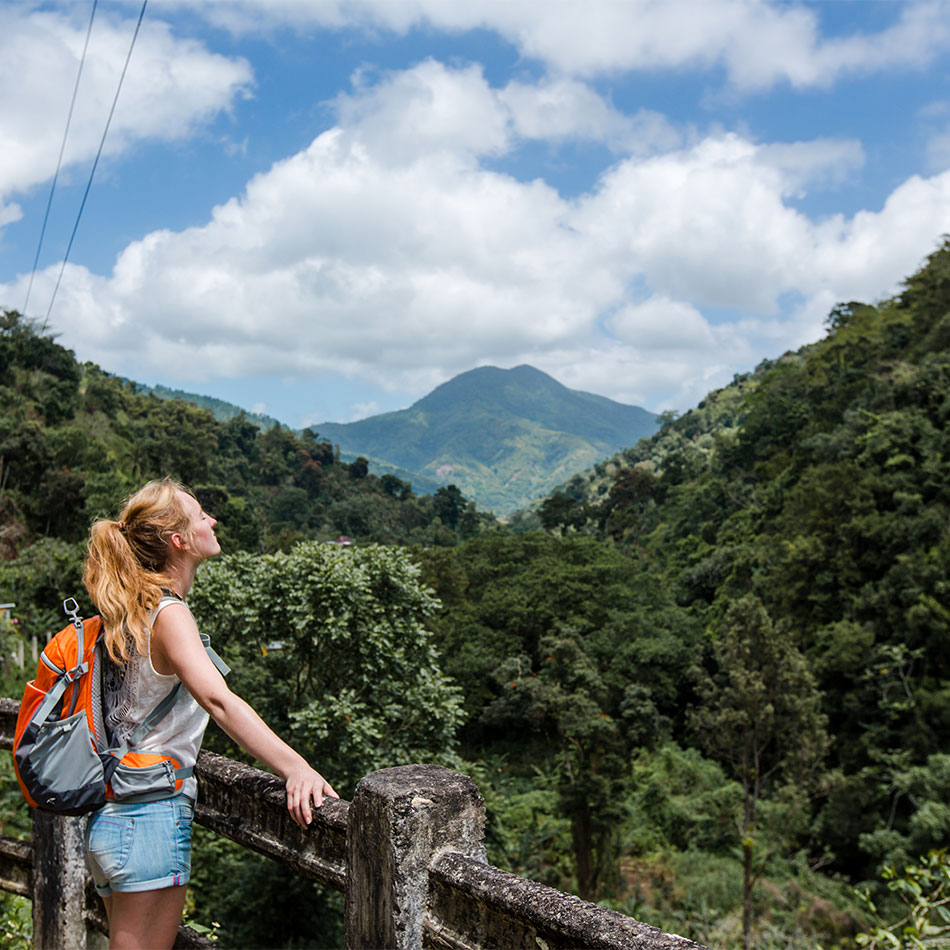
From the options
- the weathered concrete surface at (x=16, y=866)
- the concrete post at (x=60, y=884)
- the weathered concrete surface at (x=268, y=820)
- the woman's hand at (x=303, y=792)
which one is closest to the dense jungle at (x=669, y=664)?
the weathered concrete surface at (x=16, y=866)

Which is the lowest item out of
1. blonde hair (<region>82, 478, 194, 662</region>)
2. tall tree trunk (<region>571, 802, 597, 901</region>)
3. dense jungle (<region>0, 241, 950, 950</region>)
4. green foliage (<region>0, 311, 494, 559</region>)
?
tall tree trunk (<region>571, 802, 597, 901</region>)

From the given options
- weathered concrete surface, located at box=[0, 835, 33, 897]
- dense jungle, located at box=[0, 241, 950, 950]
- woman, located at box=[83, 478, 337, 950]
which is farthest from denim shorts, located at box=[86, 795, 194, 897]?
dense jungle, located at box=[0, 241, 950, 950]

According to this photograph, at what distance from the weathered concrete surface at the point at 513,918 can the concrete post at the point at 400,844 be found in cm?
4

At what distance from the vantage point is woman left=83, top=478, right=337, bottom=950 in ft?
5.32

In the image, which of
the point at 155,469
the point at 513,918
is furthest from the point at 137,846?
the point at 155,469

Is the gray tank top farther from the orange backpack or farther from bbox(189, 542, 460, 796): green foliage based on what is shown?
bbox(189, 542, 460, 796): green foliage

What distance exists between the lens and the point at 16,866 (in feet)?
8.50

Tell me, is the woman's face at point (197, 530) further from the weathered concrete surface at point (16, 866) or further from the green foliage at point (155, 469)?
the green foliage at point (155, 469)

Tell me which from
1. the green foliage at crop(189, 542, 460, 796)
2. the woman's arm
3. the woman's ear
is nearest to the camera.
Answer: the woman's arm

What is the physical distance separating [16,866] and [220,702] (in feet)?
5.51

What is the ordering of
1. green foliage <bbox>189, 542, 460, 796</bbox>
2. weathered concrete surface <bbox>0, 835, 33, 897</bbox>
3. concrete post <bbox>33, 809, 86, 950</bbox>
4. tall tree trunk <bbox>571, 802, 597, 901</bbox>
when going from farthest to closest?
tall tree trunk <bbox>571, 802, 597, 901</bbox> → green foliage <bbox>189, 542, 460, 796</bbox> → weathered concrete surface <bbox>0, 835, 33, 897</bbox> → concrete post <bbox>33, 809, 86, 950</bbox>

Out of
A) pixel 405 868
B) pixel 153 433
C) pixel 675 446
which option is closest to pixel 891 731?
pixel 405 868

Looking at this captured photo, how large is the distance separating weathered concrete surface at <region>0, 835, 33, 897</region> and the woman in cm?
104

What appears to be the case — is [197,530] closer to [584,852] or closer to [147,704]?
[147,704]
